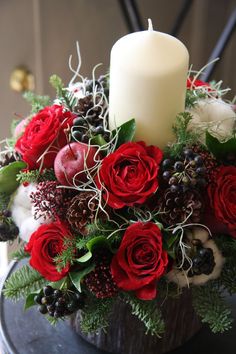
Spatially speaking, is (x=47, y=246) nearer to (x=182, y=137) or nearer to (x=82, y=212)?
(x=82, y=212)

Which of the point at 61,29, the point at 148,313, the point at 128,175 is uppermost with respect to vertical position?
the point at 128,175

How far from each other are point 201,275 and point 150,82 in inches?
9.1

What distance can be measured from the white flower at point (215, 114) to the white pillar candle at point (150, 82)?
0.16 ft

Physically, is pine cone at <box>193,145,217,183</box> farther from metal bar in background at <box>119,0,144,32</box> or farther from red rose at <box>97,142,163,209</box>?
metal bar in background at <box>119,0,144,32</box>

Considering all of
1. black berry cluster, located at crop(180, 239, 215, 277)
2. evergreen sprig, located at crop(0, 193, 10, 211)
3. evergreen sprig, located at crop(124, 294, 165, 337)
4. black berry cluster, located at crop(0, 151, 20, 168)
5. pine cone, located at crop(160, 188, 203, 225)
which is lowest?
evergreen sprig, located at crop(124, 294, 165, 337)

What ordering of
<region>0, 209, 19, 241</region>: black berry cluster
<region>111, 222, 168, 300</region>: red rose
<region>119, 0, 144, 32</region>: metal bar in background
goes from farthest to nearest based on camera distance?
1. <region>119, 0, 144, 32</region>: metal bar in background
2. <region>0, 209, 19, 241</region>: black berry cluster
3. <region>111, 222, 168, 300</region>: red rose

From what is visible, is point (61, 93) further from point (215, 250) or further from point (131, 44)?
point (215, 250)

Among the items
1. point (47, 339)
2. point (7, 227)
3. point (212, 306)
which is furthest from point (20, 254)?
point (212, 306)

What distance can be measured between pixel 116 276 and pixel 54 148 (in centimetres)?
18

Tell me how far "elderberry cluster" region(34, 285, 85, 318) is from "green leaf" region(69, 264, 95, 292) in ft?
0.08

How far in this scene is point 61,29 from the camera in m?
1.66

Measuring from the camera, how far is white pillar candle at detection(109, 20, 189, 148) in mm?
723

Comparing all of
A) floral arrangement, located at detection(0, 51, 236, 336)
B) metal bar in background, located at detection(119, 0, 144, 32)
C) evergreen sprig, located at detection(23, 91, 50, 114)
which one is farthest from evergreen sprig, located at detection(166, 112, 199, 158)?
metal bar in background, located at detection(119, 0, 144, 32)

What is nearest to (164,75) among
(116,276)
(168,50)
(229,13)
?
(168,50)
